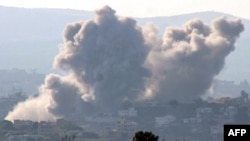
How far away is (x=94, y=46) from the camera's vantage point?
133m

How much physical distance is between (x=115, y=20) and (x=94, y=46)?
5048 millimetres

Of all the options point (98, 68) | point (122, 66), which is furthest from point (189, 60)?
point (98, 68)

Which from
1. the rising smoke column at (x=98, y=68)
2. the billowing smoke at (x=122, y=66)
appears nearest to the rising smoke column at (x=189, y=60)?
the billowing smoke at (x=122, y=66)

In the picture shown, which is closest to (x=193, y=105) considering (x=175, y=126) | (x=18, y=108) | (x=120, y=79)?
(x=175, y=126)

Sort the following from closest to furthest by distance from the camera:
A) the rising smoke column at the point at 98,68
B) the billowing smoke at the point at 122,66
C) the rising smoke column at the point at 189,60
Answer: the rising smoke column at the point at 98,68 < the billowing smoke at the point at 122,66 < the rising smoke column at the point at 189,60

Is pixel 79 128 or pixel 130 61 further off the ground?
pixel 130 61

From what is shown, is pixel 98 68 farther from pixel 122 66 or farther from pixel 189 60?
pixel 189 60

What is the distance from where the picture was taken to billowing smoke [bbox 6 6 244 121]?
131m

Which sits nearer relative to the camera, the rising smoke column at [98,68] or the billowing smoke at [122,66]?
the rising smoke column at [98,68]

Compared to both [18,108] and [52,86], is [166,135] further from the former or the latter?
[18,108]

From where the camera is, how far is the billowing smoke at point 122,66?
131m

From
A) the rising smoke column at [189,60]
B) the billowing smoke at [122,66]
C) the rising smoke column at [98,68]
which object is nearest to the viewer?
the rising smoke column at [98,68]

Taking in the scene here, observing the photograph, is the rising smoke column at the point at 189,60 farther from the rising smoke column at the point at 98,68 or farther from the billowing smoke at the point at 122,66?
the rising smoke column at the point at 98,68

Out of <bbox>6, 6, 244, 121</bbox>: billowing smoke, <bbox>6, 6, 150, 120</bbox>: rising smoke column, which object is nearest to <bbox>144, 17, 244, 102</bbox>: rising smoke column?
<bbox>6, 6, 244, 121</bbox>: billowing smoke
